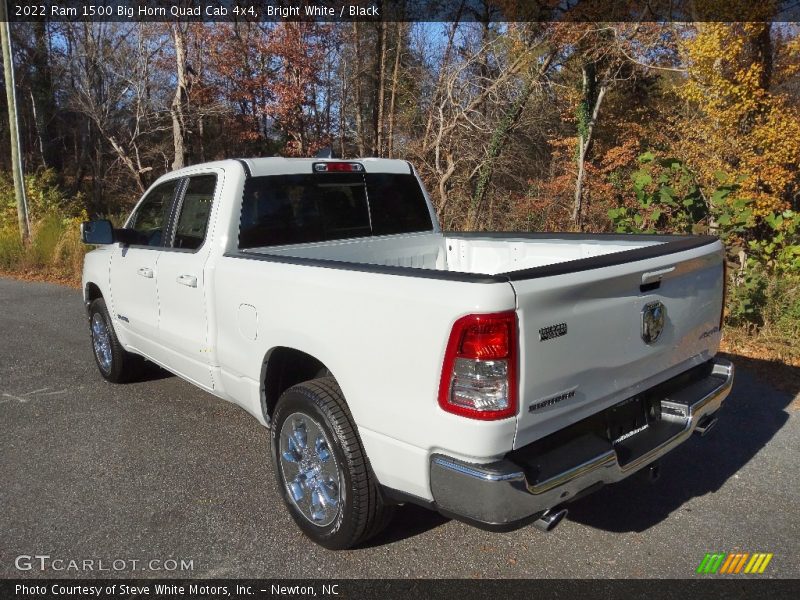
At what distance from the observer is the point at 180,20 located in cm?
1959

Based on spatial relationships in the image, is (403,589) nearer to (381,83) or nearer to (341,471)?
(341,471)

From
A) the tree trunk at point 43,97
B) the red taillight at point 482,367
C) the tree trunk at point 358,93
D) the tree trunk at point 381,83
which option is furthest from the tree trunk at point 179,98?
the red taillight at point 482,367

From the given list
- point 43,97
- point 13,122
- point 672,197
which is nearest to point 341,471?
point 672,197

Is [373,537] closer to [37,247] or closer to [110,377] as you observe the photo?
[110,377]

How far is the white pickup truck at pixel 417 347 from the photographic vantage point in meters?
2.31

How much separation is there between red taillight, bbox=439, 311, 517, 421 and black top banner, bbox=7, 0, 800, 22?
50.5 ft

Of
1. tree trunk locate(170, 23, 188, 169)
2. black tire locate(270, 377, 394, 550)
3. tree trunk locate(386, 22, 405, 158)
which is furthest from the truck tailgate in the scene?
tree trunk locate(170, 23, 188, 169)

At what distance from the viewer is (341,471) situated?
282 cm

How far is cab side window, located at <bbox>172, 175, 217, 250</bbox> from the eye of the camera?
3.98 metres

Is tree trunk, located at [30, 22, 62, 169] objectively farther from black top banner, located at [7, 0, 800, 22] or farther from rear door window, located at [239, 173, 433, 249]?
rear door window, located at [239, 173, 433, 249]

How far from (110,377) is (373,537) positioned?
11.7 feet

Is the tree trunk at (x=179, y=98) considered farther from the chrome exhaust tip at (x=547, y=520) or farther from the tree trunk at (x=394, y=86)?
the chrome exhaust tip at (x=547, y=520)

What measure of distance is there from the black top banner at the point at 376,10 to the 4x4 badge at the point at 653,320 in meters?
14.5

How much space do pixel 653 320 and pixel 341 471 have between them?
1599 millimetres
